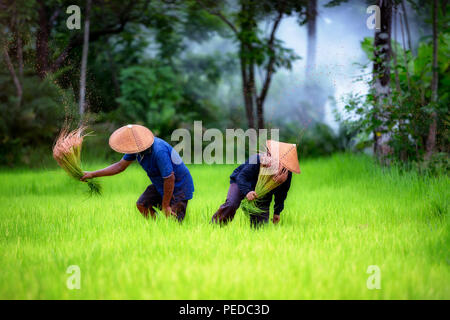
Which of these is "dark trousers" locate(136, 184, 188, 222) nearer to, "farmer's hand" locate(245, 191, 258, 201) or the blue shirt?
the blue shirt

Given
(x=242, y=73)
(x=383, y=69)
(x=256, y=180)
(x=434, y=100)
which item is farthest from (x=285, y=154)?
(x=242, y=73)

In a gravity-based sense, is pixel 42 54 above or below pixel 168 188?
above

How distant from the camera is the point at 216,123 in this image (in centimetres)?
1477

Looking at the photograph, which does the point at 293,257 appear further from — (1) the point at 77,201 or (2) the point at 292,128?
(2) the point at 292,128

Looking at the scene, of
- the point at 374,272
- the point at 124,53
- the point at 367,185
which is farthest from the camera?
the point at 124,53

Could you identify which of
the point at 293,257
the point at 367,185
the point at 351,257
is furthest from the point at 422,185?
the point at 293,257

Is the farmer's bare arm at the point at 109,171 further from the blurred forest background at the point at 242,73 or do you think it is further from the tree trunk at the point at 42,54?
the tree trunk at the point at 42,54

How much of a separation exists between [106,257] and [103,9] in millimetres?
9920

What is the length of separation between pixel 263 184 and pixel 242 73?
8.29 meters

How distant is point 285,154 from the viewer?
389 centimetres

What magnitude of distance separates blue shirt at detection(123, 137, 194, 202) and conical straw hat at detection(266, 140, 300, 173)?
3.34 ft

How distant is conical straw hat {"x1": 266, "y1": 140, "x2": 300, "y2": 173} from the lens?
12.7 feet

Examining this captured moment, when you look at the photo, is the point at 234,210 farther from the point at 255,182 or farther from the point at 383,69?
the point at 383,69

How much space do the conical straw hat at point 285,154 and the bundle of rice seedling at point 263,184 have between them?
0.08 metres
